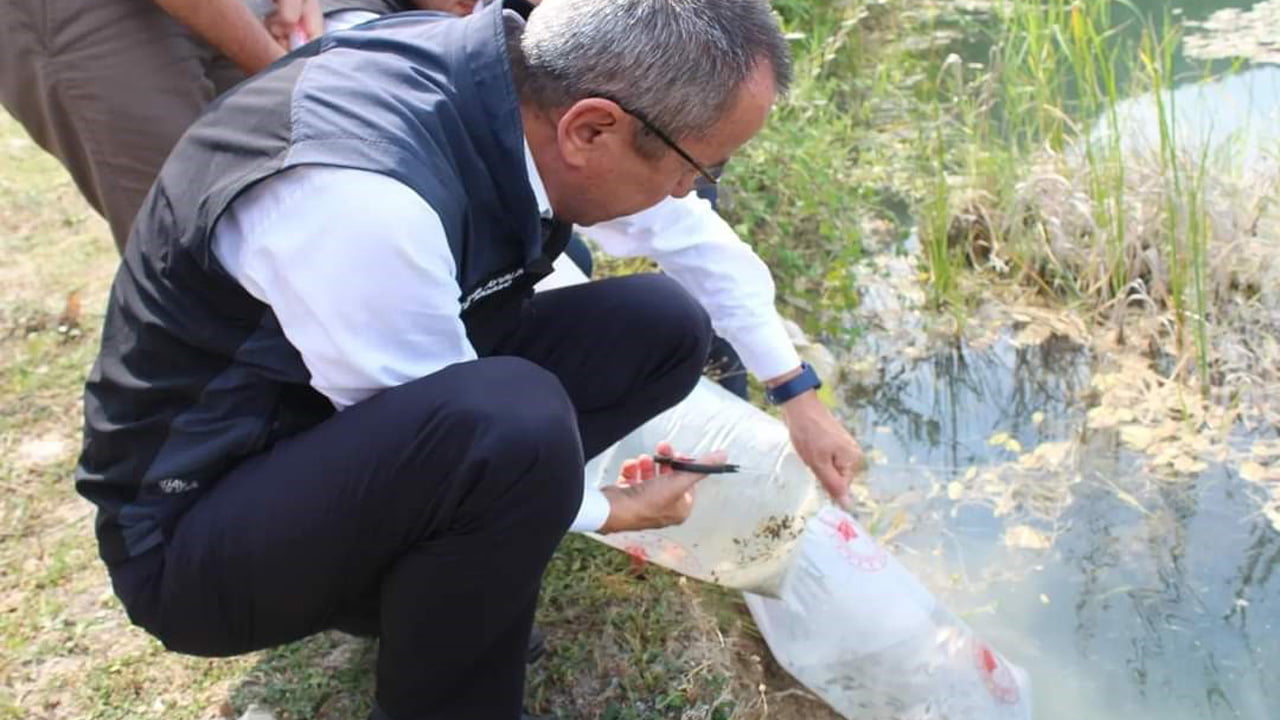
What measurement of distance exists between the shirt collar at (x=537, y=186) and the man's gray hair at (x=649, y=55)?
0.07m

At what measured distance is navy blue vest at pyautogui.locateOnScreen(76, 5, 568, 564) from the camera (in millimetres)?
1314

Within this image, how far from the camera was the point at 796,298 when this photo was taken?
3.15 metres

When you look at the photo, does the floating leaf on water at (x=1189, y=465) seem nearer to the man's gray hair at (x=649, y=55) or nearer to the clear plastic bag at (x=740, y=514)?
the clear plastic bag at (x=740, y=514)

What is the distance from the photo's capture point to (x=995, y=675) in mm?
2119

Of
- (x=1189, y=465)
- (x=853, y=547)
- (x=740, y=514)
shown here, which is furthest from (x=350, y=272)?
(x=1189, y=465)

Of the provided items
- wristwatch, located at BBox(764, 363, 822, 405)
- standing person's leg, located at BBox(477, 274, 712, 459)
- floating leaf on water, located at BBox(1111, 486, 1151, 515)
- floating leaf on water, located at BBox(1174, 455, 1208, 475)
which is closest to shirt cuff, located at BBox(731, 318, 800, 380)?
wristwatch, located at BBox(764, 363, 822, 405)

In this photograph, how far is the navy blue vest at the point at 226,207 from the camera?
1.31 metres

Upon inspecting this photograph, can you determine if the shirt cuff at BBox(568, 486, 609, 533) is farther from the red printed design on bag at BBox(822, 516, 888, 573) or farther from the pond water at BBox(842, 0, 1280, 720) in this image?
the pond water at BBox(842, 0, 1280, 720)

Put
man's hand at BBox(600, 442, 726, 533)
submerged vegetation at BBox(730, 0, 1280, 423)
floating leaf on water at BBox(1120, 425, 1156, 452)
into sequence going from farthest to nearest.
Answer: submerged vegetation at BBox(730, 0, 1280, 423) < floating leaf on water at BBox(1120, 425, 1156, 452) < man's hand at BBox(600, 442, 726, 533)

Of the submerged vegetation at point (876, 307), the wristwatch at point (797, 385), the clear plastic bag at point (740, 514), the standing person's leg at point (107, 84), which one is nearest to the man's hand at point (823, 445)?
the wristwatch at point (797, 385)

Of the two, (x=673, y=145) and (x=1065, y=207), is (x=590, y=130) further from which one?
(x=1065, y=207)

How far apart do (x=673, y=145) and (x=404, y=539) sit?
22.5 inches

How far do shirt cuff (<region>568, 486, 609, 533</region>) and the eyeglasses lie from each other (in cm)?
44

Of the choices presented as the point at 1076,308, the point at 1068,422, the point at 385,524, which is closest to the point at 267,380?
the point at 385,524
